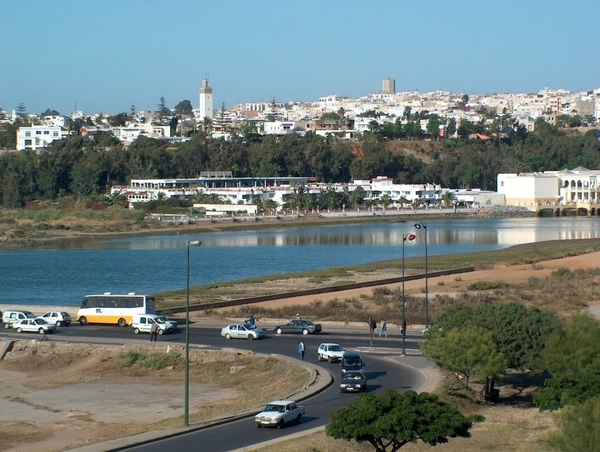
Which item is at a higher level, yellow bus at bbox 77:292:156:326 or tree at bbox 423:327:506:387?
tree at bbox 423:327:506:387

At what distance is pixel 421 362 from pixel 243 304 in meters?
13.0

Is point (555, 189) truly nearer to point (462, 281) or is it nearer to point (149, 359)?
point (462, 281)

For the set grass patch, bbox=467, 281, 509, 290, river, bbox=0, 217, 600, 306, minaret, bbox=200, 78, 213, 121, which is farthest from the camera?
minaret, bbox=200, 78, 213, 121

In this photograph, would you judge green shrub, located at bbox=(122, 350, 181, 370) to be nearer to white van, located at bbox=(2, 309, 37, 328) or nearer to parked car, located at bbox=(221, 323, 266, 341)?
parked car, located at bbox=(221, 323, 266, 341)

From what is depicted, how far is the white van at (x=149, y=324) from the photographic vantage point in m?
29.7

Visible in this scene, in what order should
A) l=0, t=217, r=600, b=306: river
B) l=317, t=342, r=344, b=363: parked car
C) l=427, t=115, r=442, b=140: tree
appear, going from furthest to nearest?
l=427, t=115, r=442, b=140: tree < l=0, t=217, r=600, b=306: river < l=317, t=342, r=344, b=363: parked car

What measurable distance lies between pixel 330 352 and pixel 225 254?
1610 inches

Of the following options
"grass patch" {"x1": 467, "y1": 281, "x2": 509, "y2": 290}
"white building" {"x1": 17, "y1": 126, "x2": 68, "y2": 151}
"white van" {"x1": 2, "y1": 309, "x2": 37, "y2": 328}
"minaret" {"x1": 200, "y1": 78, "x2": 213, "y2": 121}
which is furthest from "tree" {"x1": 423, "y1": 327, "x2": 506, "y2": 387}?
"minaret" {"x1": 200, "y1": 78, "x2": 213, "y2": 121}

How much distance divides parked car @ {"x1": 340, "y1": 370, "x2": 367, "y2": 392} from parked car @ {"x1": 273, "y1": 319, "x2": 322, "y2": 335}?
26.0 feet

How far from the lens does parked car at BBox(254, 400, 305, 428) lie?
738 inches

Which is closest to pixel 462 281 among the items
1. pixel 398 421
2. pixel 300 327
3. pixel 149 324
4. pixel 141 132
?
pixel 300 327

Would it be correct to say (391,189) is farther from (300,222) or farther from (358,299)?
(358,299)

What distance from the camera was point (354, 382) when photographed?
21.3 metres

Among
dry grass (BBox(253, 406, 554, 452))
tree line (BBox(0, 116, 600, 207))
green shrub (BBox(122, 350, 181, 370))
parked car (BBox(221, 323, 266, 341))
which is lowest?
green shrub (BBox(122, 350, 181, 370))
